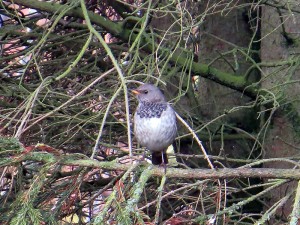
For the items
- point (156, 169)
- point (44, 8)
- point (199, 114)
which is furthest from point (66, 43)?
point (156, 169)

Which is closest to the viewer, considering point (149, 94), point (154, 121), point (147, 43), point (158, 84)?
point (154, 121)

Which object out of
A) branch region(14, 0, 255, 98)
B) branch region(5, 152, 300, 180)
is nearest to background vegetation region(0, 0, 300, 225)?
branch region(14, 0, 255, 98)

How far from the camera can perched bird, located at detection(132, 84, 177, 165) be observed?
12.6 feet

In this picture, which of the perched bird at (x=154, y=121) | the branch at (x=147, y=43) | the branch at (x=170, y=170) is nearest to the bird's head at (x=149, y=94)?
the perched bird at (x=154, y=121)

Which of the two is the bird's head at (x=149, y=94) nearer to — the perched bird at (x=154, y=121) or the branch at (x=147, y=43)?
the perched bird at (x=154, y=121)

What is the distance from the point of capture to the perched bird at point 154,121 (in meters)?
3.83

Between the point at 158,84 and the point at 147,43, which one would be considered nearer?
the point at 147,43

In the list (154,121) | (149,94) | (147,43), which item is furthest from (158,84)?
(154,121)

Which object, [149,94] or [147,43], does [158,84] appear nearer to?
[147,43]

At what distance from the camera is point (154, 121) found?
3.85m

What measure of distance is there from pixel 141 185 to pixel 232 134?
267 centimetres

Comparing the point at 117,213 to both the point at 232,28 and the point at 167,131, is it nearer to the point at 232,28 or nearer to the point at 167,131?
the point at 167,131

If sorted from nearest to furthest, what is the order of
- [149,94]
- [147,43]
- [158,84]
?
[149,94]
[147,43]
[158,84]

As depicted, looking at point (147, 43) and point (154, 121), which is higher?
point (147, 43)
